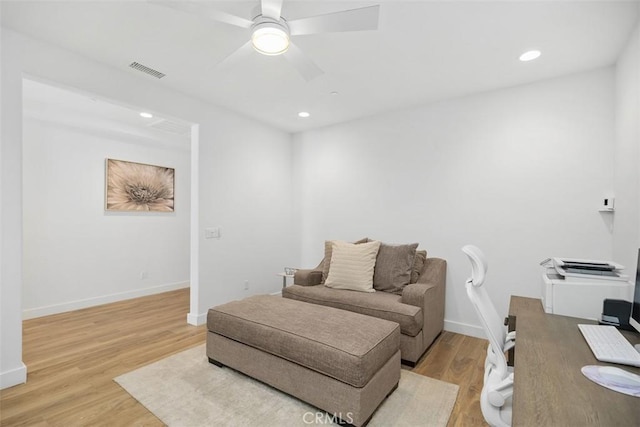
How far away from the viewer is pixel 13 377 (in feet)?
7.07

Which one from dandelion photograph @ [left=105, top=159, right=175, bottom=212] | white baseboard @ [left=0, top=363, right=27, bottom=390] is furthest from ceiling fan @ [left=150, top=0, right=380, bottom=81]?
dandelion photograph @ [left=105, top=159, right=175, bottom=212]

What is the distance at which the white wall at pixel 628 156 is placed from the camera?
201 centimetres

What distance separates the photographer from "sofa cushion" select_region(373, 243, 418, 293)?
3072 mm

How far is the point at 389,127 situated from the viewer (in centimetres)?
380

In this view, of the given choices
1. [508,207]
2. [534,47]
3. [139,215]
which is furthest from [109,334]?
[534,47]

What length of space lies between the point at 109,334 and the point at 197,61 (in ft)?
9.43

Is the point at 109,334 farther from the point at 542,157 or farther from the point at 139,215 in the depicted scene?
the point at 542,157

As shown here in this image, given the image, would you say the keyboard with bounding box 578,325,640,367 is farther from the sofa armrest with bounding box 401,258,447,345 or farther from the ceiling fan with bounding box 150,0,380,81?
the ceiling fan with bounding box 150,0,380,81

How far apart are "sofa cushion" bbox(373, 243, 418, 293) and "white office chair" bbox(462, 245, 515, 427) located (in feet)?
4.74

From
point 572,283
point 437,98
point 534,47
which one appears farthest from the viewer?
point 437,98

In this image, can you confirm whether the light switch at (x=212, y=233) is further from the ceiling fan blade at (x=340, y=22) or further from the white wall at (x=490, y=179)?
the ceiling fan blade at (x=340, y=22)

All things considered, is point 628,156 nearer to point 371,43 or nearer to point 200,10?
point 371,43
